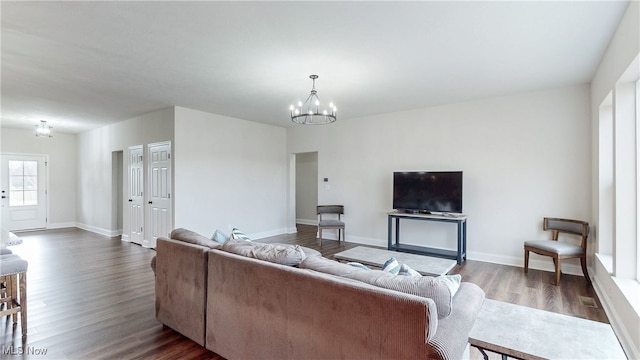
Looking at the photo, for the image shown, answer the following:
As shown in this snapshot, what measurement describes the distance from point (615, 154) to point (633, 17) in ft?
4.12

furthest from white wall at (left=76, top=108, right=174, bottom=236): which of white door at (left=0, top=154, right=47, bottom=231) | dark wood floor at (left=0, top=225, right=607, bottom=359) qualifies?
dark wood floor at (left=0, top=225, right=607, bottom=359)

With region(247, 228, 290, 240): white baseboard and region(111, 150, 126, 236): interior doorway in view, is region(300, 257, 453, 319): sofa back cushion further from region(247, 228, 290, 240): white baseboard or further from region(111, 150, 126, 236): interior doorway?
region(111, 150, 126, 236): interior doorway

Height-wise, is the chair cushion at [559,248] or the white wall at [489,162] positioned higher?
the white wall at [489,162]

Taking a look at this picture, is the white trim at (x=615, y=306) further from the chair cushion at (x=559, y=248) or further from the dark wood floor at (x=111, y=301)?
the chair cushion at (x=559, y=248)

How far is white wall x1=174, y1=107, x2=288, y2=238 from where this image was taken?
545cm

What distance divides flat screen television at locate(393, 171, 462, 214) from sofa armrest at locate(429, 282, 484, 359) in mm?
3442

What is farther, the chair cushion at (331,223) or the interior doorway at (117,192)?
the interior doorway at (117,192)

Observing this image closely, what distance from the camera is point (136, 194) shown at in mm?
6270

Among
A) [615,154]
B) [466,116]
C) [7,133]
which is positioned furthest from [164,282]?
[7,133]

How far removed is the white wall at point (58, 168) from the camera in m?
7.76

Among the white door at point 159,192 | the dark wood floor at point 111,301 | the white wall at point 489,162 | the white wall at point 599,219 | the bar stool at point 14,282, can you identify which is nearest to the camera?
A: the white wall at point 599,219

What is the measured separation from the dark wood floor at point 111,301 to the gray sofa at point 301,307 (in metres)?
0.35

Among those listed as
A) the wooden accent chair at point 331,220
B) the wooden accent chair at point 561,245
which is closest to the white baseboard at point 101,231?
the wooden accent chair at point 331,220

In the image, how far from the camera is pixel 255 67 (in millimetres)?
3506
